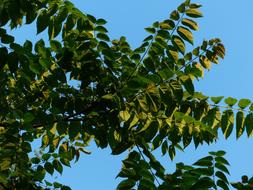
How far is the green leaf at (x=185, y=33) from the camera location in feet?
18.4

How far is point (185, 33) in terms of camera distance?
564cm

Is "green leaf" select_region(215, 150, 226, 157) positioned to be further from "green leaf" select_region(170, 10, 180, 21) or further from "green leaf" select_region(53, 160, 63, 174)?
"green leaf" select_region(53, 160, 63, 174)

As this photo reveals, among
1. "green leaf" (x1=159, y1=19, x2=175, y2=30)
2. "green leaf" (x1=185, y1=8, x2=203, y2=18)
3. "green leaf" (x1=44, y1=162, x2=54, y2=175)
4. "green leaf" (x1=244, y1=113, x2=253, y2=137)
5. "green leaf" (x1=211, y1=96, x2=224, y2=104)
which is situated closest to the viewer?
"green leaf" (x1=244, y1=113, x2=253, y2=137)

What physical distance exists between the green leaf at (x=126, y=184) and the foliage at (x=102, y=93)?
0.39 m

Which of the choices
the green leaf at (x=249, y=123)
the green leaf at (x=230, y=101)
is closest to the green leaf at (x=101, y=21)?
the green leaf at (x=230, y=101)

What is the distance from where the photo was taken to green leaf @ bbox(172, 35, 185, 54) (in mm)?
5551

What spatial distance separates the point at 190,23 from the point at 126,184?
2053mm

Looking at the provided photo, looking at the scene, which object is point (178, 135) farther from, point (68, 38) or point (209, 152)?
point (68, 38)

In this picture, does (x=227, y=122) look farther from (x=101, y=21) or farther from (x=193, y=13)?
(x=101, y=21)

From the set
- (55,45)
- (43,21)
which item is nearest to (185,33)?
(55,45)

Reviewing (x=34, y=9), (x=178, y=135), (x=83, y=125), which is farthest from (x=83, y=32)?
(x=178, y=135)

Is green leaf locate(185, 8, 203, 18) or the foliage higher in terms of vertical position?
green leaf locate(185, 8, 203, 18)

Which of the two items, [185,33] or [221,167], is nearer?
[221,167]

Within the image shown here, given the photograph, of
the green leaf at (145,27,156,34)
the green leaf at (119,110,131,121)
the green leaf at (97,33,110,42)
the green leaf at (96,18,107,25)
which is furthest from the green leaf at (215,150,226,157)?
the green leaf at (96,18,107,25)
